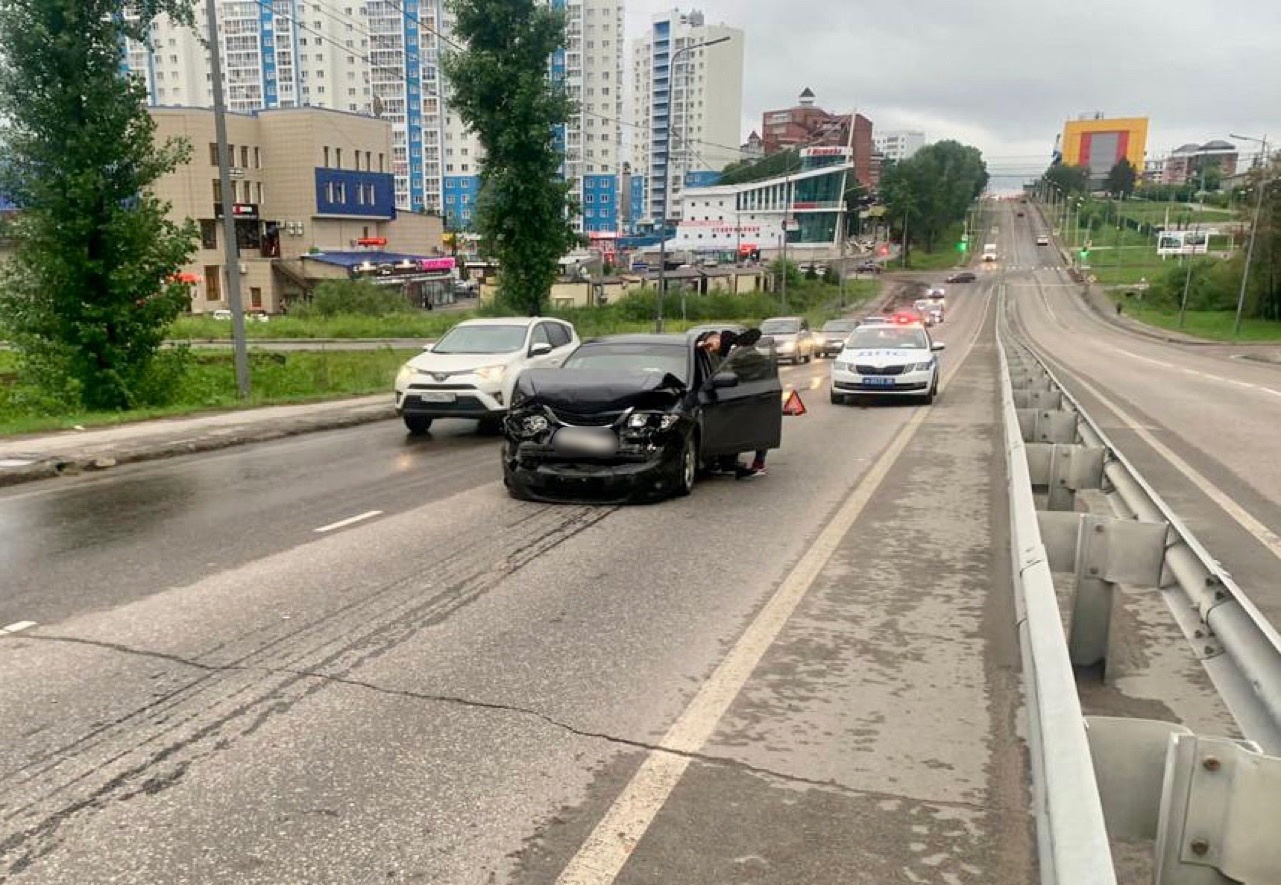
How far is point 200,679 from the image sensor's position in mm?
4871

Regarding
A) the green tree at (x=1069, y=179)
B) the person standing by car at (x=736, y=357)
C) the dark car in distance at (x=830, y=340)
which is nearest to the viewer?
the person standing by car at (x=736, y=357)

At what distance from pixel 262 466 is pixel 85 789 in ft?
29.3

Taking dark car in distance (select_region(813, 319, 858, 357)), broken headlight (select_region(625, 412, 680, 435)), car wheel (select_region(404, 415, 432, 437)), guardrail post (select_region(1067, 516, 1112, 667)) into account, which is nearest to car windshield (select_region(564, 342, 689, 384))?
broken headlight (select_region(625, 412, 680, 435))

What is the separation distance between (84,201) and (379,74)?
414ft

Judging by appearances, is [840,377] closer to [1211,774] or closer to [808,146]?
[1211,774]

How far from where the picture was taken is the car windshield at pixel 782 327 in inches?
1476

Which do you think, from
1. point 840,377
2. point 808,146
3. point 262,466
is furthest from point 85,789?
point 808,146

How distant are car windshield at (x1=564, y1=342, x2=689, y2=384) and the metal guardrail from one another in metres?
5.85

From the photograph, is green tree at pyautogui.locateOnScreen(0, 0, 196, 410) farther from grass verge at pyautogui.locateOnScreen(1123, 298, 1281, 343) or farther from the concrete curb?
grass verge at pyautogui.locateOnScreen(1123, 298, 1281, 343)

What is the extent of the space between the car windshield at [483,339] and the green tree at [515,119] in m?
13.2

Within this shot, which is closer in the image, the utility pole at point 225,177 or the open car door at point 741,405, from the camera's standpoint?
the open car door at point 741,405

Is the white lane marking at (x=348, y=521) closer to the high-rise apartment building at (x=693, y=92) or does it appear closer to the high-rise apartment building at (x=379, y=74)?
the high-rise apartment building at (x=379, y=74)

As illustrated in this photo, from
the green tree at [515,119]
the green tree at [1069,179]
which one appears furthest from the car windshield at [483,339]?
the green tree at [1069,179]

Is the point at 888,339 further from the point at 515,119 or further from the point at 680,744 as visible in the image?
the point at 680,744
